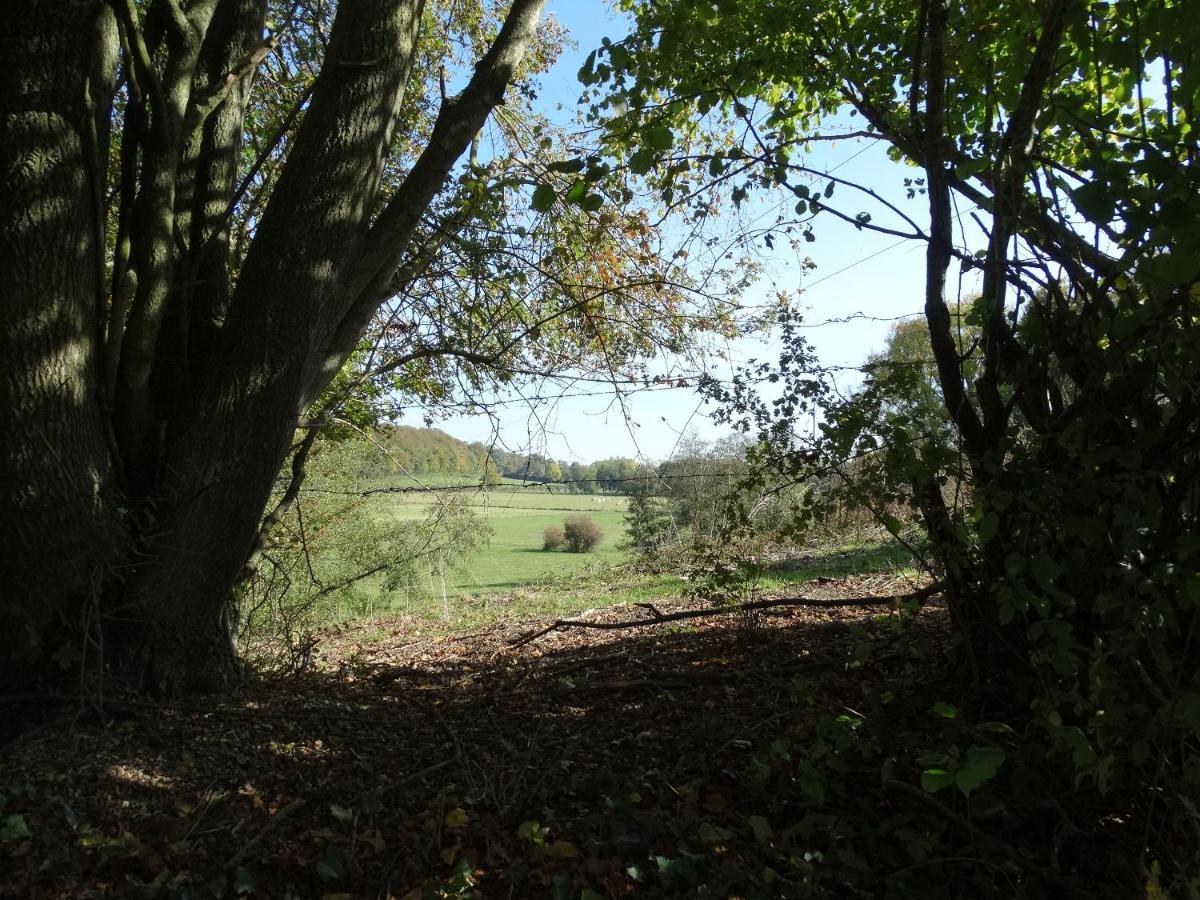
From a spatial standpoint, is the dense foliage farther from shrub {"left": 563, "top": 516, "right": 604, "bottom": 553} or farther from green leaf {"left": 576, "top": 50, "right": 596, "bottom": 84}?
shrub {"left": 563, "top": 516, "right": 604, "bottom": 553}

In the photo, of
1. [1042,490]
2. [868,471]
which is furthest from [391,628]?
[1042,490]

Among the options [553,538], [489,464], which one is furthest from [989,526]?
[553,538]

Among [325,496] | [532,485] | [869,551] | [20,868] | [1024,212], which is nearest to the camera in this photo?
[20,868]

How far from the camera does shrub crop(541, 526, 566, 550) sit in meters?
22.6

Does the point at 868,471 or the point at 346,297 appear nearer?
the point at 868,471

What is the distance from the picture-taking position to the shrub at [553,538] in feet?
74.0

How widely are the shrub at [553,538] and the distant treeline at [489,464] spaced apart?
39.4 feet

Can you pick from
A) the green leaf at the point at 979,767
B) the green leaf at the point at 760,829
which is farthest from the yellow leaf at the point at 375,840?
the green leaf at the point at 979,767

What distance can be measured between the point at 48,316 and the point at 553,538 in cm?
1954

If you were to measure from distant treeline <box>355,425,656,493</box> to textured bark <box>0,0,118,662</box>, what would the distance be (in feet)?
10.3

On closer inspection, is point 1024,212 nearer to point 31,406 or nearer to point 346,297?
point 346,297

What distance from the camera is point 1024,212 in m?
3.01

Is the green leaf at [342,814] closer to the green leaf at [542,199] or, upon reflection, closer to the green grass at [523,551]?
the green leaf at [542,199]

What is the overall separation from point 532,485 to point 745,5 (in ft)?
13.1
